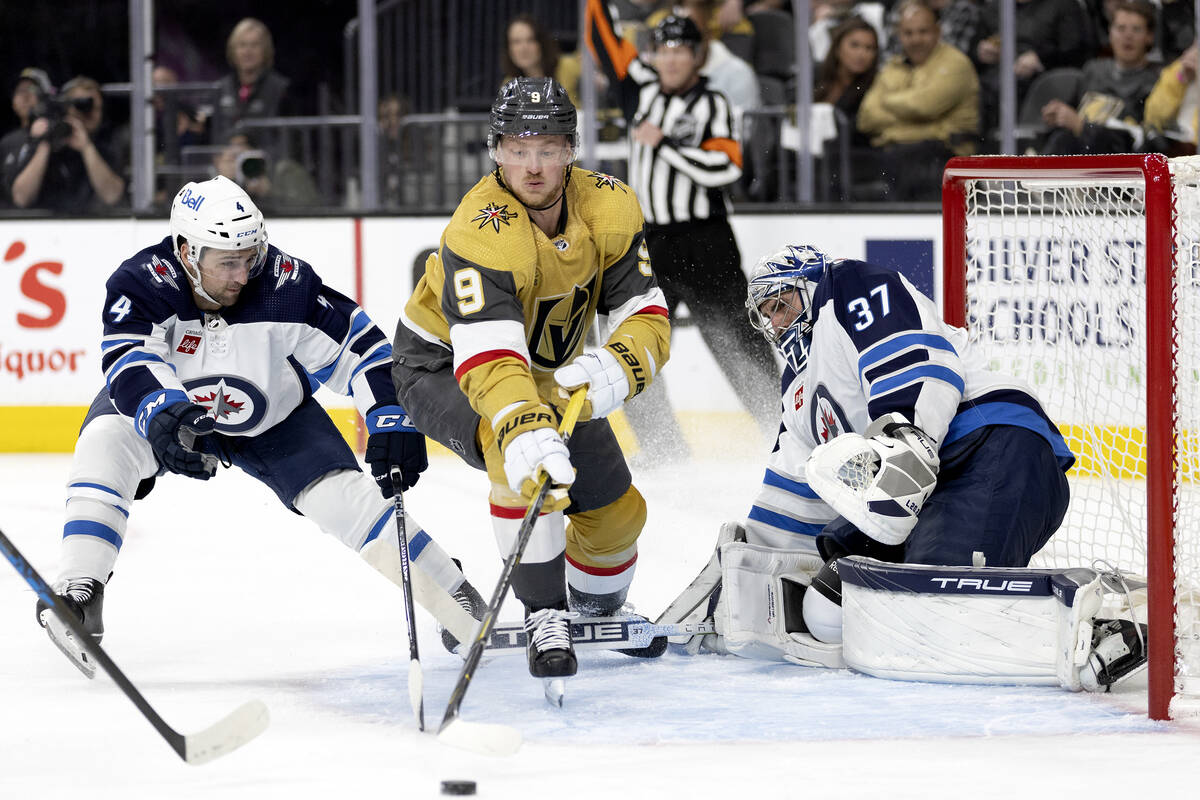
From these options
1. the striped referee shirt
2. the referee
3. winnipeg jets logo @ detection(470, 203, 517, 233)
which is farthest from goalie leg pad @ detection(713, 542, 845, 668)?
the striped referee shirt

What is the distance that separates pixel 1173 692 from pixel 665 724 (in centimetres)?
79

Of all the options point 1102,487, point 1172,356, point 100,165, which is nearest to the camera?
point 1172,356

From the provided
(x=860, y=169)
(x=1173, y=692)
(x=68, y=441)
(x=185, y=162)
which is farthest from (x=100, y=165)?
(x=1173, y=692)

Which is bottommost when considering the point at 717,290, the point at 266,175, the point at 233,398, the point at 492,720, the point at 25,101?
the point at 492,720

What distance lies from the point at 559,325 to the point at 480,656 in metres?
0.65

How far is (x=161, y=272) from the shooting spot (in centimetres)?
306

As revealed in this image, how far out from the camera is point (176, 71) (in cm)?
612

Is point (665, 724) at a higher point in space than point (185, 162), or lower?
lower

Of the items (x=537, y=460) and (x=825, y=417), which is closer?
(x=537, y=460)

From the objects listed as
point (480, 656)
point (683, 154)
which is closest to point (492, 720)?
point (480, 656)

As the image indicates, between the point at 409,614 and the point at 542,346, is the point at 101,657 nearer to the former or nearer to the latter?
the point at 409,614

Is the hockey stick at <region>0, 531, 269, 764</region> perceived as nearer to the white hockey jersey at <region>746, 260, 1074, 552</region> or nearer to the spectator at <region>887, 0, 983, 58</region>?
the white hockey jersey at <region>746, 260, 1074, 552</region>

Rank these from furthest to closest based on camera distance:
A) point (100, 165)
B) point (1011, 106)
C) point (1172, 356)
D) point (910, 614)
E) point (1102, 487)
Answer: point (100, 165) < point (1011, 106) < point (1102, 487) < point (910, 614) < point (1172, 356)

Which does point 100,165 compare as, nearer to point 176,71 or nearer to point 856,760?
point 176,71
